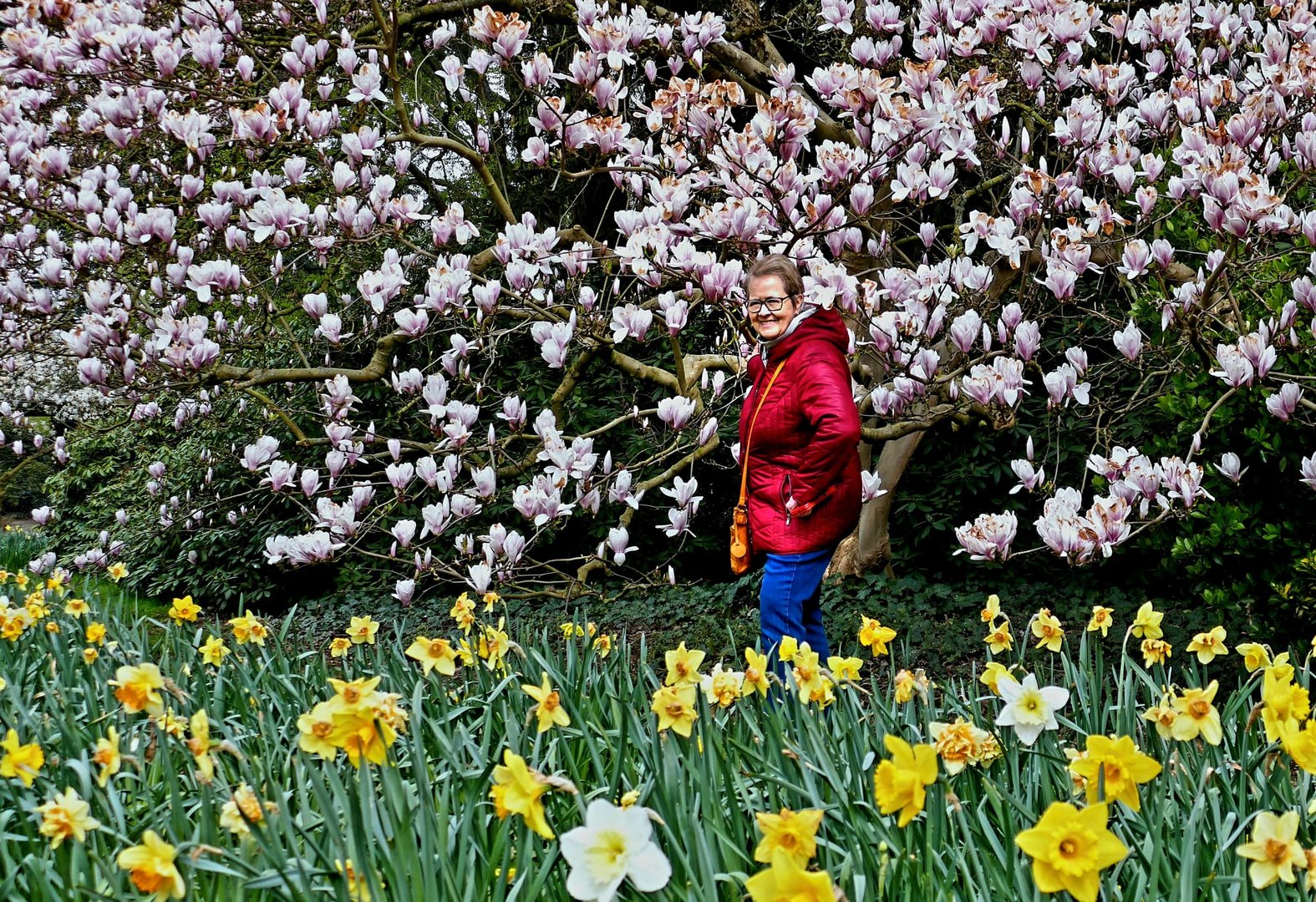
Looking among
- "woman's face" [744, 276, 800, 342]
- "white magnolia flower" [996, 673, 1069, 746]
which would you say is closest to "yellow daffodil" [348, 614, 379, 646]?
"woman's face" [744, 276, 800, 342]

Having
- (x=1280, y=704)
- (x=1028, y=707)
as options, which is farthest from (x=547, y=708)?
(x=1280, y=704)

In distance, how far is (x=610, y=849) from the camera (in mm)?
1257

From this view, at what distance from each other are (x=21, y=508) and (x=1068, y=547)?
15329mm

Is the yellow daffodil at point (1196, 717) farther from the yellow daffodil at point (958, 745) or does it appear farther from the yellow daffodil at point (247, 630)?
the yellow daffodil at point (247, 630)

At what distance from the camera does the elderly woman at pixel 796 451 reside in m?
3.33

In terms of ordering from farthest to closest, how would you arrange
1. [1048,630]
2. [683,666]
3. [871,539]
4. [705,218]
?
1. [871,539]
2. [705,218]
3. [1048,630]
4. [683,666]

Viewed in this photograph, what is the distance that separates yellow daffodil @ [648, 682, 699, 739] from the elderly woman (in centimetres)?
139

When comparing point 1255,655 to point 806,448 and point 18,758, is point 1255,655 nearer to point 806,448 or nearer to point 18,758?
point 806,448

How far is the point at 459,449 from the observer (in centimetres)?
427

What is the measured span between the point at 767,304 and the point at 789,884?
8.15ft

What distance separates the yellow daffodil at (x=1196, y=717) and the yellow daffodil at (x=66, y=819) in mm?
1640

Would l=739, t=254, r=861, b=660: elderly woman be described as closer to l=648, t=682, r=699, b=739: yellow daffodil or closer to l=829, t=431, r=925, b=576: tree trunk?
l=648, t=682, r=699, b=739: yellow daffodil

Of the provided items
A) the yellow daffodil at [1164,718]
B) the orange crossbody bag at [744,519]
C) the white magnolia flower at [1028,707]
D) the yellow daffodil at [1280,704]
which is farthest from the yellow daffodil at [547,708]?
the orange crossbody bag at [744,519]

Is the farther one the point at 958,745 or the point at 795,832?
the point at 958,745
